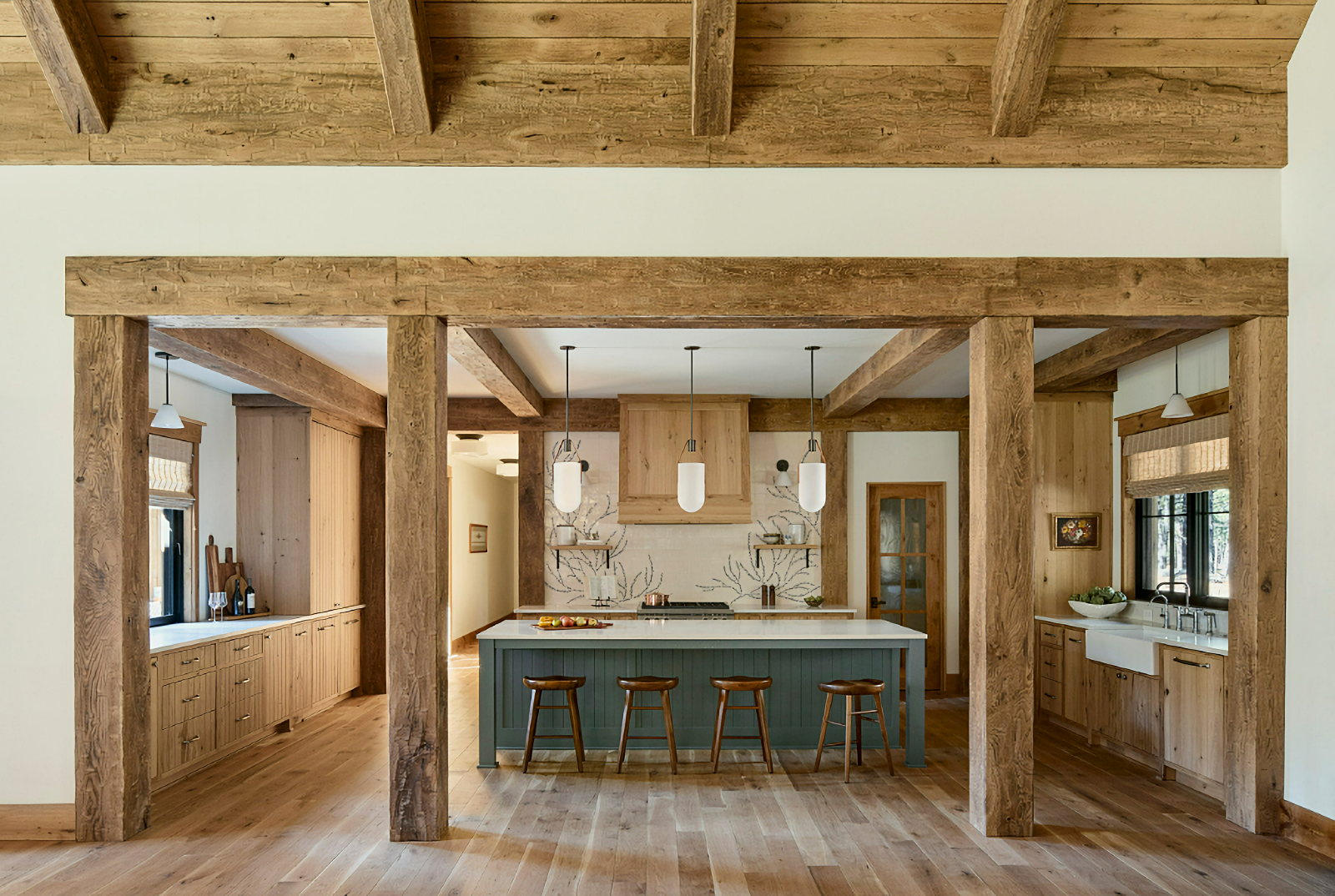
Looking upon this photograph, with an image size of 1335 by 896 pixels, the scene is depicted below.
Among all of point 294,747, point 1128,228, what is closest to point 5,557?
point 294,747

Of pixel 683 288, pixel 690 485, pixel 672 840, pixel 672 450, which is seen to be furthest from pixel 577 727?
pixel 672 450

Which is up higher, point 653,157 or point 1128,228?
point 653,157

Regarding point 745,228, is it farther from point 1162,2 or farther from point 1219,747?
point 1219,747

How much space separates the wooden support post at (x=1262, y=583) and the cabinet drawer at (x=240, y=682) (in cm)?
578

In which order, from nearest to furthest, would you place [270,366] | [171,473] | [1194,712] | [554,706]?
[1194,712] → [554,706] → [270,366] → [171,473]

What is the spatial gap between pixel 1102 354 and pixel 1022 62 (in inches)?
102

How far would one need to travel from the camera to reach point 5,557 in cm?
430

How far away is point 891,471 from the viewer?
29.3 ft

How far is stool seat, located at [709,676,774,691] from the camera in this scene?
5.57m

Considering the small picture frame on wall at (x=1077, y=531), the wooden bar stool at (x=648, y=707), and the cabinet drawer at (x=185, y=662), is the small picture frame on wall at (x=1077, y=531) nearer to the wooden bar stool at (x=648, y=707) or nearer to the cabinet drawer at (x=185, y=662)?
the wooden bar stool at (x=648, y=707)

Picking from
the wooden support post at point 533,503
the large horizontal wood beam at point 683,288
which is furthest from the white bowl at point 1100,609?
the wooden support post at point 533,503

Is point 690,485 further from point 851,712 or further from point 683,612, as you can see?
point 851,712

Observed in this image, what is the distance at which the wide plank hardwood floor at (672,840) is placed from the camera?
3756mm

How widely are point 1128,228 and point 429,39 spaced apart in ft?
A: 11.1
